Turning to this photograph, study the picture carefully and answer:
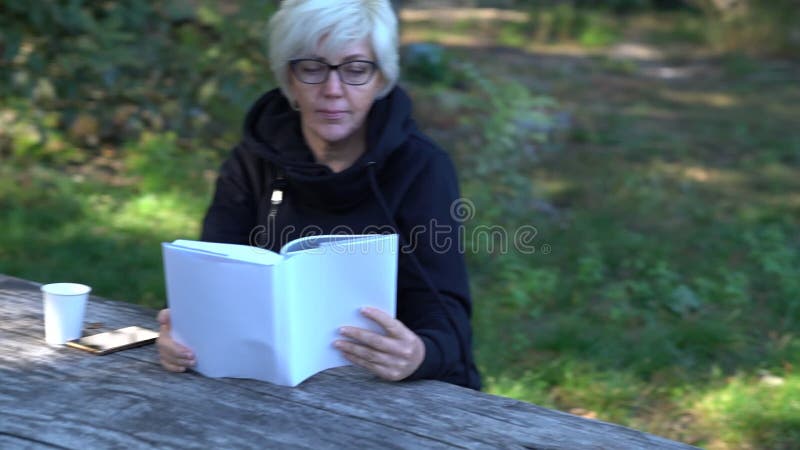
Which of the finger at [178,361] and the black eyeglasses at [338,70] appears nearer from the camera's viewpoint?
the finger at [178,361]

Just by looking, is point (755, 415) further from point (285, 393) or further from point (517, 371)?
point (285, 393)

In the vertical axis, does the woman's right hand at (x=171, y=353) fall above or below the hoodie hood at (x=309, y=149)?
below

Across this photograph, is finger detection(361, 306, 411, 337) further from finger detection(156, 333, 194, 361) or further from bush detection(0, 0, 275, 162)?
bush detection(0, 0, 275, 162)

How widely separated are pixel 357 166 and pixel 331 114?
167 millimetres

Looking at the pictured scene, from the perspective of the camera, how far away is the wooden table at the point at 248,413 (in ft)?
4.66

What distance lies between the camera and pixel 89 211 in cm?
470

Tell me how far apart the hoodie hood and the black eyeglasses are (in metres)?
0.07

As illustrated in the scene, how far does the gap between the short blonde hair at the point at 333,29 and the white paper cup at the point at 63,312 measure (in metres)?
0.64

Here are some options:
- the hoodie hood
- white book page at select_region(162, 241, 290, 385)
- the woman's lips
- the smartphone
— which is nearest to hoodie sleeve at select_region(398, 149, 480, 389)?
the hoodie hood


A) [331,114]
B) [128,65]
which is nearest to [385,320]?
[331,114]

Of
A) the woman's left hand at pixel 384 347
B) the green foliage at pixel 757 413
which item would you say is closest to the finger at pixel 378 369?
the woman's left hand at pixel 384 347

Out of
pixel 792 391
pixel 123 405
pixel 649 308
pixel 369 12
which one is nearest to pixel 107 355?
pixel 123 405

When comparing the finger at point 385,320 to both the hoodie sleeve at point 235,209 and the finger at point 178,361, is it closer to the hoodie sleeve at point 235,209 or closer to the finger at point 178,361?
the finger at point 178,361

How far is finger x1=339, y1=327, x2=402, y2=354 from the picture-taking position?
1.64 meters
